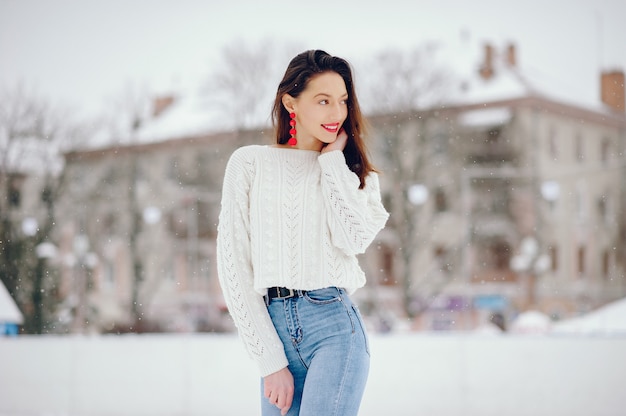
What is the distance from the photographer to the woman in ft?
4.94

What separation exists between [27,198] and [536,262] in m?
8.43

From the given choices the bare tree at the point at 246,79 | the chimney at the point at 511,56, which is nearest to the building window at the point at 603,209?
the chimney at the point at 511,56

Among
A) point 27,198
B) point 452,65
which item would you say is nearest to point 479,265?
point 452,65

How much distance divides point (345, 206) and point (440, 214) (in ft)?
42.5

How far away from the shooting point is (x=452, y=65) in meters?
→ 14.7

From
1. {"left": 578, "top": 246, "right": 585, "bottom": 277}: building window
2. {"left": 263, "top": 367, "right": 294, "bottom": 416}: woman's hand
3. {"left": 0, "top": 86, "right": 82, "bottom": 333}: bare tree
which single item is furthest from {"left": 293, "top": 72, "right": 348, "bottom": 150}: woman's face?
{"left": 578, "top": 246, "right": 585, "bottom": 277}: building window

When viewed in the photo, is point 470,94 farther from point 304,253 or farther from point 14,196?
point 304,253

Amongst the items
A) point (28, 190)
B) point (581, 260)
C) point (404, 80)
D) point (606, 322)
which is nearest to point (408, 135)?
point (404, 80)

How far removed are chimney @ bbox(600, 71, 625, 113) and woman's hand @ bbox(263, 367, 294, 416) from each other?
1263 centimetres

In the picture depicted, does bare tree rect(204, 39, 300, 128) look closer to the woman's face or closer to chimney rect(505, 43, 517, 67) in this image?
chimney rect(505, 43, 517, 67)

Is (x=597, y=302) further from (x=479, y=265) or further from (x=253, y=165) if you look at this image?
(x=253, y=165)

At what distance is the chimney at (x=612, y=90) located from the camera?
13467 mm

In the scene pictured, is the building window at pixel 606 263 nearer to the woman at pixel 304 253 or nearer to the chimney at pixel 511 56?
the chimney at pixel 511 56

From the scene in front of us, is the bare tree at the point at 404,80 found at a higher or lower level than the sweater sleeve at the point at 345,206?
higher
